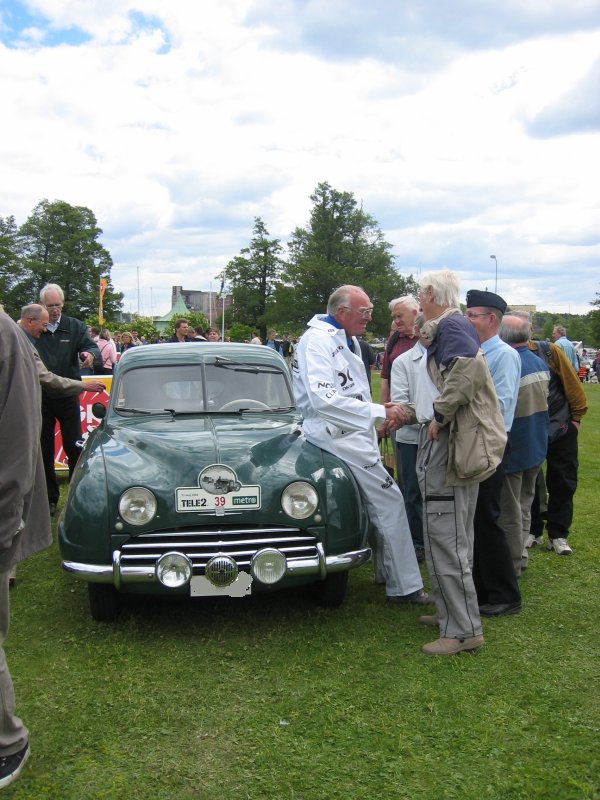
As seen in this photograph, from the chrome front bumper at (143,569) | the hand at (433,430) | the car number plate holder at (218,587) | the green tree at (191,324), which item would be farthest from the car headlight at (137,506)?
the green tree at (191,324)

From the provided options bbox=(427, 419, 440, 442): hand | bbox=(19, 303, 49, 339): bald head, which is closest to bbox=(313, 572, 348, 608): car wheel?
bbox=(427, 419, 440, 442): hand

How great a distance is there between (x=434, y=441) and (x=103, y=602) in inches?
87.4

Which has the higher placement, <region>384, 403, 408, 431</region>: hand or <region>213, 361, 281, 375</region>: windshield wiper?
<region>213, 361, 281, 375</region>: windshield wiper

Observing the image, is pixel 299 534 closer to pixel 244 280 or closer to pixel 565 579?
pixel 565 579

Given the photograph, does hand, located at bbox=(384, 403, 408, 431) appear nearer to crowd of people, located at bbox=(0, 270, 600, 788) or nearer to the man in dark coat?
crowd of people, located at bbox=(0, 270, 600, 788)

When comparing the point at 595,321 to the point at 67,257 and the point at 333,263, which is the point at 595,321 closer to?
the point at 333,263

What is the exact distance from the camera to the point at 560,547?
6.49 meters

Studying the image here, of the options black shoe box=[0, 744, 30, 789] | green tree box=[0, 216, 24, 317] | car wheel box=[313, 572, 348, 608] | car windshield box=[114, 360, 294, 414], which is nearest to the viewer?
black shoe box=[0, 744, 30, 789]

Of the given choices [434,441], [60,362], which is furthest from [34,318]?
[434,441]

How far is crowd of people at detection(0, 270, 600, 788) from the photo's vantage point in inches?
119

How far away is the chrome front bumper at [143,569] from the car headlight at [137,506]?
207mm

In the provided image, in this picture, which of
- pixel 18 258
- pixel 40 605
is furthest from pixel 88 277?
pixel 40 605

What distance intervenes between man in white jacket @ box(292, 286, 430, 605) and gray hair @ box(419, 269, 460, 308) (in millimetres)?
667

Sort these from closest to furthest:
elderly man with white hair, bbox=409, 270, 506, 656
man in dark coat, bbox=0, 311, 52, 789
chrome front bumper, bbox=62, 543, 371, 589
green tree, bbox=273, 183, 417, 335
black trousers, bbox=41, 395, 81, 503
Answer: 1. man in dark coat, bbox=0, 311, 52, 789
2. elderly man with white hair, bbox=409, 270, 506, 656
3. chrome front bumper, bbox=62, 543, 371, 589
4. black trousers, bbox=41, 395, 81, 503
5. green tree, bbox=273, 183, 417, 335
